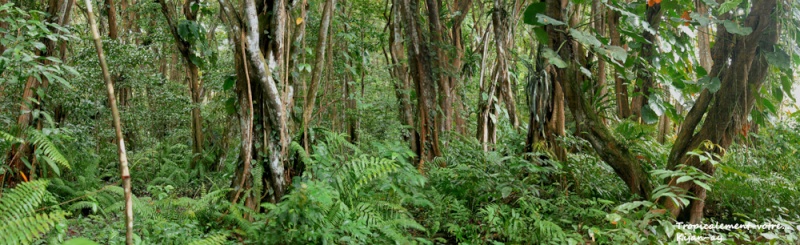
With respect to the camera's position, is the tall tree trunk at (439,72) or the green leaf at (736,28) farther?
the tall tree trunk at (439,72)

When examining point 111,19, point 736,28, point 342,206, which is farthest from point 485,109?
point 111,19

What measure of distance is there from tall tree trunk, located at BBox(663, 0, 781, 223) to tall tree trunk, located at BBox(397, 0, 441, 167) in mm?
2362

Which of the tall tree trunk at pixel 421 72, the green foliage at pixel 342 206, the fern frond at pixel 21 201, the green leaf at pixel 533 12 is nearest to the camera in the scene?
the fern frond at pixel 21 201

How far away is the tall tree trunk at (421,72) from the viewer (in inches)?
220

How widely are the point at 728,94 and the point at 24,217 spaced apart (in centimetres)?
433

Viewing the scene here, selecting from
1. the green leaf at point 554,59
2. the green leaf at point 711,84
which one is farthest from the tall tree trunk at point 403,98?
the green leaf at point 711,84

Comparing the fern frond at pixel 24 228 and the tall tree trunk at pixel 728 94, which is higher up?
the tall tree trunk at pixel 728 94

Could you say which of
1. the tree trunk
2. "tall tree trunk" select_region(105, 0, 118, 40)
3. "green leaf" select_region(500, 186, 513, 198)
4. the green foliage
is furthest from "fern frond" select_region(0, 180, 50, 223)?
"tall tree trunk" select_region(105, 0, 118, 40)

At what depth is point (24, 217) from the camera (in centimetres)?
252

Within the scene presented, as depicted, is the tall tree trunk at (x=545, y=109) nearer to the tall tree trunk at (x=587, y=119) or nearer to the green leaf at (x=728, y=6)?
the tall tree trunk at (x=587, y=119)

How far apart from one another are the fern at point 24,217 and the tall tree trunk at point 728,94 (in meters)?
3.61

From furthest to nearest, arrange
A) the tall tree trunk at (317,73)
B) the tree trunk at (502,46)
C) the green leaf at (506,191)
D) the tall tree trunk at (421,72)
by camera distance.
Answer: the tall tree trunk at (421,72), the tree trunk at (502,46), the tall tree trunk at (317,73), the green leaf at (506,191)

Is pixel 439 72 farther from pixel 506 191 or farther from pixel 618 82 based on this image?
pixel 618 82

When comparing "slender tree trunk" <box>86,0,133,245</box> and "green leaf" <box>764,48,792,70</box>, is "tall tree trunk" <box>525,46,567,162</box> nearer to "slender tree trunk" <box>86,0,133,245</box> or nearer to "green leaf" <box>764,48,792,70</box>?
"green leaf" <box>764,48,792,70</box>
